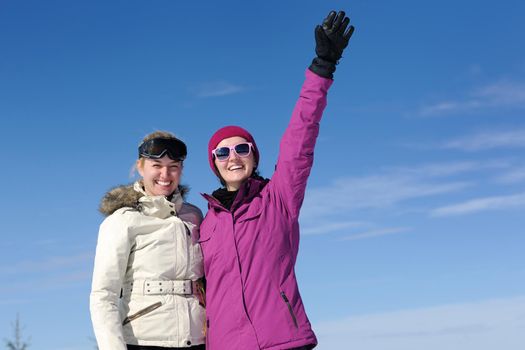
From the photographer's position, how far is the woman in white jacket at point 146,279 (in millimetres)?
4445

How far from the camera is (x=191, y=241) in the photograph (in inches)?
184

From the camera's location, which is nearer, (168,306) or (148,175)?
(168,306)

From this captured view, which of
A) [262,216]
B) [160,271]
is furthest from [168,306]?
[262,216]

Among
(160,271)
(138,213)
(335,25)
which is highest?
(335,25)

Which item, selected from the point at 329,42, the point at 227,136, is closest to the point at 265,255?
the point at 227,136

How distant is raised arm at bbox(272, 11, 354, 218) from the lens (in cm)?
442

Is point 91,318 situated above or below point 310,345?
above

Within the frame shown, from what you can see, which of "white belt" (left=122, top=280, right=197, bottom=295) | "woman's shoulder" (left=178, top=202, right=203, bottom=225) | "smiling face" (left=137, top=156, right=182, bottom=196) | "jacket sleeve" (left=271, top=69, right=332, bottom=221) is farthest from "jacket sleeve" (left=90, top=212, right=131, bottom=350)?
"jacket sleeve" (left=271, top=69, right=332, bottom=221)

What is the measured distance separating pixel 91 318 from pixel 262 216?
4.42 ft

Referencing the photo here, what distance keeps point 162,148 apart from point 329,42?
142 centimetres

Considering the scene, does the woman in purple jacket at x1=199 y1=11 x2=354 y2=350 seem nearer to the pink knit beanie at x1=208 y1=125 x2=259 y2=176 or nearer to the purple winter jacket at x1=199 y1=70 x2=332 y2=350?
the purple winter jacket at x1=199 y1=70 x2=332 y2=350

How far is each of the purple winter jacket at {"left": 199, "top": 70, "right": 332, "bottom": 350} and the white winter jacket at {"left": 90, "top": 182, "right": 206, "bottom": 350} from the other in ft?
0.45

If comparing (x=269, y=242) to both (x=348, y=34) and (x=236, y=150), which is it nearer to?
(x=236, y=150)

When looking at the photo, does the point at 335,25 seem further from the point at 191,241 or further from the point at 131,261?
the point at 131,261
